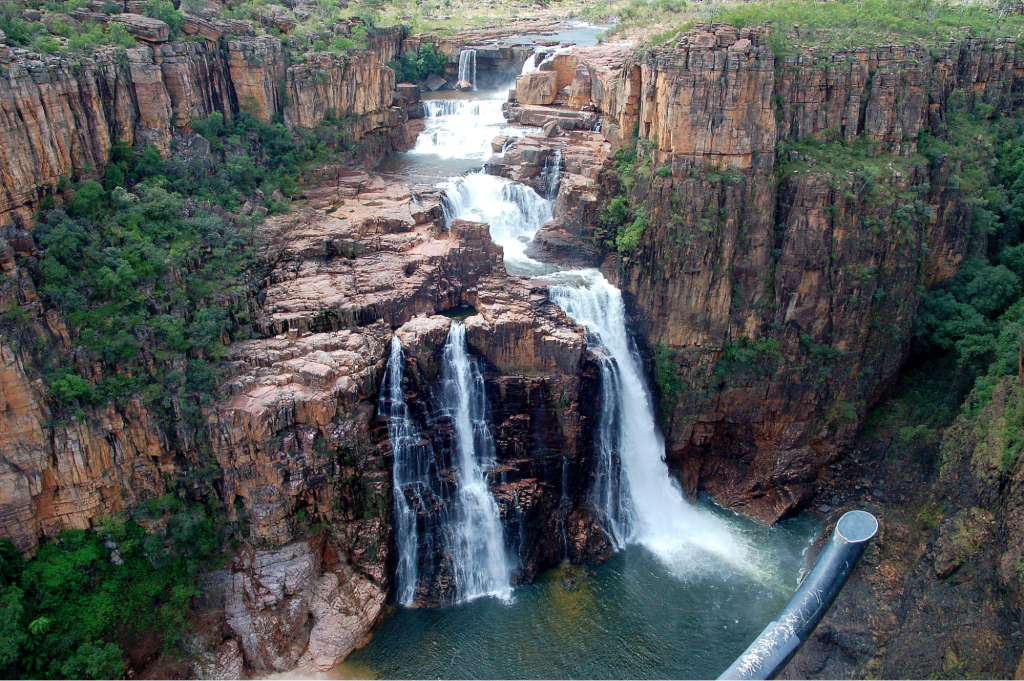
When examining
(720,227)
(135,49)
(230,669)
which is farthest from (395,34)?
(230,669)

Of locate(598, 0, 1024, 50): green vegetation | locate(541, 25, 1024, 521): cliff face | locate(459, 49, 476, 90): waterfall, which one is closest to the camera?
locate(541, 25, 1024, 521): cliff face

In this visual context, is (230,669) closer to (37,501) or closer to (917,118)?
(37,501)

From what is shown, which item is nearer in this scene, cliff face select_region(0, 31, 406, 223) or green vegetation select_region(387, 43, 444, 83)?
cliff face select_region(0, 31, 406, 223)

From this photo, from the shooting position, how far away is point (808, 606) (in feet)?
73.4

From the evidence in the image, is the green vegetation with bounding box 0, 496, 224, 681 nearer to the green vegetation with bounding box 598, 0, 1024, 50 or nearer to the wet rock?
the green vegetation with bounding box 598, 0, 1024, 50

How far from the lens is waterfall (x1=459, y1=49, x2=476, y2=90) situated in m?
42.7

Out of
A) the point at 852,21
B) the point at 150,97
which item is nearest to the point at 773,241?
the point at 852,21

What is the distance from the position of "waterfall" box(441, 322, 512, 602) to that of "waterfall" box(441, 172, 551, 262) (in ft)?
24.6

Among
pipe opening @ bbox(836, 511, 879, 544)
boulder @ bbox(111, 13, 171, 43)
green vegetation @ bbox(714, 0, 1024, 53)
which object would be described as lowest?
pipe opening @ bbox(836, 511, 879, 544)

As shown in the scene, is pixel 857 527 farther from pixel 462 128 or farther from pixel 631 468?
pixel 462 128

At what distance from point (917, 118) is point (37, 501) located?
31.9 meters

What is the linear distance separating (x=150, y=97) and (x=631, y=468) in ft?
68.7

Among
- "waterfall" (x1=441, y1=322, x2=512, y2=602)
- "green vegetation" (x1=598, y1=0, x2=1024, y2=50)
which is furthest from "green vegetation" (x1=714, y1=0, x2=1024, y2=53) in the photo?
"waterfall" (x1=441, y1=322, x2=512, y2=602)

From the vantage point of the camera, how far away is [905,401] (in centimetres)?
3005
